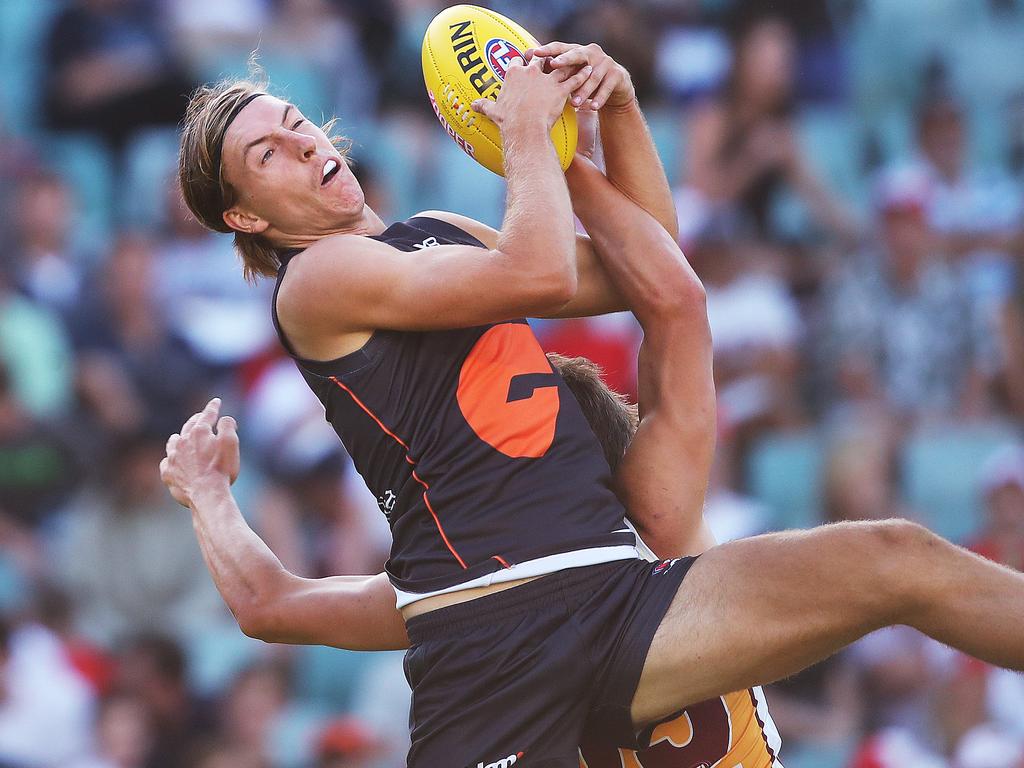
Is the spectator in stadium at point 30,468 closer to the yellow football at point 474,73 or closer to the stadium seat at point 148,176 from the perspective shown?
the stadium seat at point 148,176

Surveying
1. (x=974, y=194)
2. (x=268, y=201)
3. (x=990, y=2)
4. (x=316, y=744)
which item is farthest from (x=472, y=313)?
(x=990, y=2)

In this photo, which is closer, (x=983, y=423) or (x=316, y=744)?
(x=316, y=744)

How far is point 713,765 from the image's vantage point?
3.80 meters

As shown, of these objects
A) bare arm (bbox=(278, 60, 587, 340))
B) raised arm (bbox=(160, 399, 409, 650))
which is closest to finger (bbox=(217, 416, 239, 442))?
raised arm (bbox=(160, 399, 409, 650))

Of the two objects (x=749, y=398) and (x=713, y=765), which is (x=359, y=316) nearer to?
(x=713, y=765)

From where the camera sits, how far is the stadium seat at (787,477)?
298 inches

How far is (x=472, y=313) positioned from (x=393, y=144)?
205 inches

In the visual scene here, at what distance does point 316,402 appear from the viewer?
24.8ft

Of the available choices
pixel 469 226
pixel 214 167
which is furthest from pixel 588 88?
pixel 214 167

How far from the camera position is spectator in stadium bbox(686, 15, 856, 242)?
827 centimetres

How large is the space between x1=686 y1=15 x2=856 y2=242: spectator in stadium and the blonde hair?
4.38 m

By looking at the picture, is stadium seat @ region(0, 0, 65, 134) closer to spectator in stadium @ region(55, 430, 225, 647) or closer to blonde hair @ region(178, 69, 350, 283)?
spectator in stadium @ region(55, 430, 225, 647)

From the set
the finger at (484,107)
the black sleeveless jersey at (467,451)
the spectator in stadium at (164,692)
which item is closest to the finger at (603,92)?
the finger at (484,107)

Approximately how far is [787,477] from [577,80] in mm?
4271
